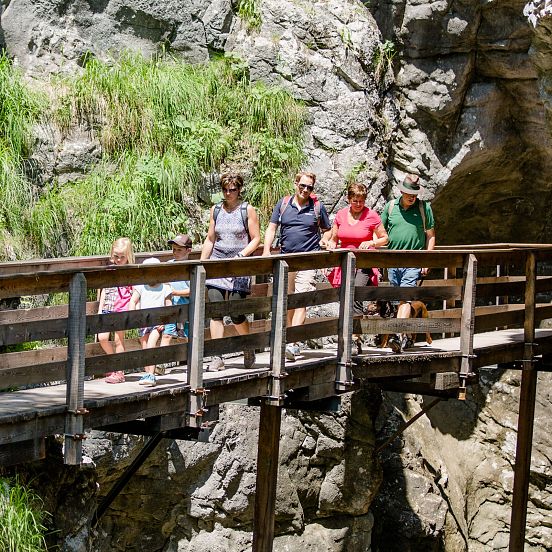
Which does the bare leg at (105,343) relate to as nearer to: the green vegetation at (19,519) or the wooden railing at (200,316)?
the wooden railing at (200,316)

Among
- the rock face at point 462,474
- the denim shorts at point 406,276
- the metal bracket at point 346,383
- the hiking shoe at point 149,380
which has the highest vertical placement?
the denim shorts at point 406,276

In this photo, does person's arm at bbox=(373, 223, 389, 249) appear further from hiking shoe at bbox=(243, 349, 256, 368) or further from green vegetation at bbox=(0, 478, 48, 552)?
green vegetation at bbox=(0, 478, 48, 552)

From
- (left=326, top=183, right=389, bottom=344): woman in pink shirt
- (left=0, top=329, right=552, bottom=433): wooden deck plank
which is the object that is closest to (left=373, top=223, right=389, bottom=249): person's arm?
(left=326, top=183, right=389, bottom=344): woman in pink shirt

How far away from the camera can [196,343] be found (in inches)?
295

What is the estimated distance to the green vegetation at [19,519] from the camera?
29.0ft

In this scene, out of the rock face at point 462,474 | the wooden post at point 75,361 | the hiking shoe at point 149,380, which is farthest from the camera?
the rock face at point 462,474

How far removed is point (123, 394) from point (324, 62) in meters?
8.25

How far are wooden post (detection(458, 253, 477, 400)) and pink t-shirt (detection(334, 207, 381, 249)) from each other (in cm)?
99

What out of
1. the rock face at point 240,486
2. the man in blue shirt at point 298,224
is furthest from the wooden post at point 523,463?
the man in blue shirt at point 298,224

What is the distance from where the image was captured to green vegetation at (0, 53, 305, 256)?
12.2m

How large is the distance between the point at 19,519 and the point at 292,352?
271cm

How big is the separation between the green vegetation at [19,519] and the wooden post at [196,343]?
228cm

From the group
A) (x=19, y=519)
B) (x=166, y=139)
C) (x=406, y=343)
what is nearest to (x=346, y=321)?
(x=406, y=343)

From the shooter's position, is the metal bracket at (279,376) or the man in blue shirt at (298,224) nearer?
the metal bracket at (279,376)
